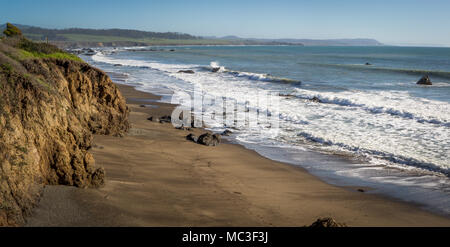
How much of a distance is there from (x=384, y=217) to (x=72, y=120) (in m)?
6.44

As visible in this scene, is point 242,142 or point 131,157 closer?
point 131,157

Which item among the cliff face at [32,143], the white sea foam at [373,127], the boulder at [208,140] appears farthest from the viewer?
the boulder at [208,140]

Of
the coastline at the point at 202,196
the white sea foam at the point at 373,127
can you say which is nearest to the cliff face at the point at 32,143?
the coastline at the point at 202,196

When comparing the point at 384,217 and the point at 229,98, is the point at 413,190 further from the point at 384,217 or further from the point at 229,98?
the point at 229,98

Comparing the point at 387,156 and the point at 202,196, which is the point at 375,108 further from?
the point at 202,196

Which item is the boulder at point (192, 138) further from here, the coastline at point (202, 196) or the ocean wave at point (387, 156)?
the ocean wave at point (387, 156)

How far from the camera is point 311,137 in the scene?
13797mm

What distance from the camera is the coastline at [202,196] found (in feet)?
20.4

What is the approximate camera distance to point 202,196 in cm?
774

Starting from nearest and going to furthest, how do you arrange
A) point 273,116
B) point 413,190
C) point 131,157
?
point 413,190
point 131,157
point 273,116

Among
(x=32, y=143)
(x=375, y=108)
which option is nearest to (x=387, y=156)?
(x=375, y=108)
